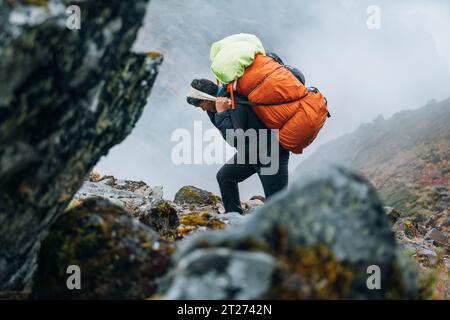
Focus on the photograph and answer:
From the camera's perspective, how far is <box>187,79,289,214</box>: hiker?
7531 millimetres

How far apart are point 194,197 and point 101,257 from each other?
10.6 metres

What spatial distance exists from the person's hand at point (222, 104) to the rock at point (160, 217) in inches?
86.2

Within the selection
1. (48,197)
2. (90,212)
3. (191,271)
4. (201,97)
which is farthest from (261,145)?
(191,271)

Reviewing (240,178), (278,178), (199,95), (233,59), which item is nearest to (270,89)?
(233,59)

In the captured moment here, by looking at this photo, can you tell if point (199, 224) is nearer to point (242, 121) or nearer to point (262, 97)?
point (242, 121)

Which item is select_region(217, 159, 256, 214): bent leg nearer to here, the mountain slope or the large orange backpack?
the large orange backpack

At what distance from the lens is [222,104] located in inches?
303

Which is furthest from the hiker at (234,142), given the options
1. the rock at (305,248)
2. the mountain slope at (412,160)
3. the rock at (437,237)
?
the rock at (437,237)

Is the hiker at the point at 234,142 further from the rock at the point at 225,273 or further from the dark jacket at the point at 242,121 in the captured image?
the rock at the point at 225,273

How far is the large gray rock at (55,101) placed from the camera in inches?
136

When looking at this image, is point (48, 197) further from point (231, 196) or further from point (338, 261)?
point (231, 196)

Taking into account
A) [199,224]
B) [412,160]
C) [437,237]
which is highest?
[412,160]

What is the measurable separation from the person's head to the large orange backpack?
879 mm

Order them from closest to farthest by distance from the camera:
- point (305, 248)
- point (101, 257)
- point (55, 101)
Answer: point (305, 248) < point (55, 101) < point (101, 257)
